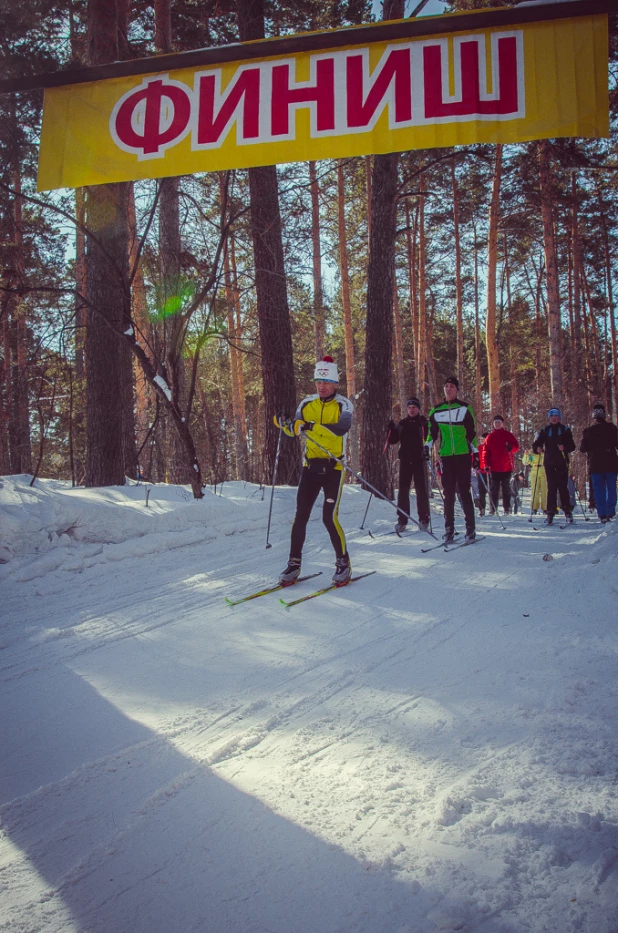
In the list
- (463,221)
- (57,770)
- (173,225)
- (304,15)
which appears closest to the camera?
(57,770)

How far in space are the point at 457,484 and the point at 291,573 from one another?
3.57 m

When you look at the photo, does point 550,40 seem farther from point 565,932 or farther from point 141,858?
point 141,858

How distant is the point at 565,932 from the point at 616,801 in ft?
2.25

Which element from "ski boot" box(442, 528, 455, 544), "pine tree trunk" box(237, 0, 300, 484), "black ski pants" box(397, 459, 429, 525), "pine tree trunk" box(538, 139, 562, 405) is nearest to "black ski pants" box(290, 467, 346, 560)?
"ski boot" box(442, 528, 455, 544)

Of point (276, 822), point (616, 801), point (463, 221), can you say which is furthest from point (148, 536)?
point (463, 221)

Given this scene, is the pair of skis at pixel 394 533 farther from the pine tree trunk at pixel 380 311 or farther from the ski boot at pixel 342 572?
the pine tree trunk at pixel 380 311

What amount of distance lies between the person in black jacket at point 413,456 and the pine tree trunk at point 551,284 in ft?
27.6

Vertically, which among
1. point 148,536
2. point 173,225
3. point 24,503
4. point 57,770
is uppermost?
point 173,225

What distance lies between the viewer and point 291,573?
5961mm

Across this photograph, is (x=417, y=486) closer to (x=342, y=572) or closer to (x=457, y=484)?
(x=457, y=484)

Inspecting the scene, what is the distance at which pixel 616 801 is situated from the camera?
7.04 ft

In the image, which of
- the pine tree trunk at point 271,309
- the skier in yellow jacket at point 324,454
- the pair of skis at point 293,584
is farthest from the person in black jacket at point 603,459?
the skier in yellow jacket at point 324,454

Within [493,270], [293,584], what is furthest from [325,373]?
[493,270]

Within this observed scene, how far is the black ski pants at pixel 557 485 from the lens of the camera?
10773 mm
